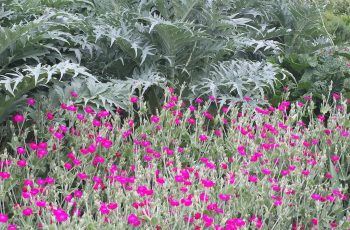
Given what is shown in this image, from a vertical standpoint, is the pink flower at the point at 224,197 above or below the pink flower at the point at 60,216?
below

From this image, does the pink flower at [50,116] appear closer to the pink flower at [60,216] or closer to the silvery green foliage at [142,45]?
the silvery green foliage at [142,45]

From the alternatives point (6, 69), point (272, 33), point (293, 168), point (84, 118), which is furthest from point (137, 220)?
point (272, 33)

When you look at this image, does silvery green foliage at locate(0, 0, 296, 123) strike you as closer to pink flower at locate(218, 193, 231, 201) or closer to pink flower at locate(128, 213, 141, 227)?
pink flower at locate(218, 193, 231, 201)

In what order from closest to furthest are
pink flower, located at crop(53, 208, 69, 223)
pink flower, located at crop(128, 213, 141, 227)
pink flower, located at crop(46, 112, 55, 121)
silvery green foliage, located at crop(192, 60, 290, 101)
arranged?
pink flower, located at crop(53, 208, 69, 223)
pink flower, located at crop(128, 213, 141, 227)
pink flower, located at crop(46, 112, 55, 121)
silvery green foliage, located at crop(192, 60, 290, 101)

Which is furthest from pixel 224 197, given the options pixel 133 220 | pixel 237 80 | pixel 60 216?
pixel 237 80

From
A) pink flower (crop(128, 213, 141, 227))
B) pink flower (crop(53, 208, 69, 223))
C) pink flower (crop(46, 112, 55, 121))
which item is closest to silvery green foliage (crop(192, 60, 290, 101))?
pink flower (crop(46, 112, 55, 121))

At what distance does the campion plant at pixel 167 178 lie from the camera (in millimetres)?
2357

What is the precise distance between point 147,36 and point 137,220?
218 cm

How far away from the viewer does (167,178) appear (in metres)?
2.78

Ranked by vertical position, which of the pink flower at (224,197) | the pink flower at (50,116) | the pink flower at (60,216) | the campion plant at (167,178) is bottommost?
the campion plant at (167,178)

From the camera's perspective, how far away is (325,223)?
8.80 feet

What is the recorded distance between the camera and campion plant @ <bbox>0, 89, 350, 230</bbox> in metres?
2.36

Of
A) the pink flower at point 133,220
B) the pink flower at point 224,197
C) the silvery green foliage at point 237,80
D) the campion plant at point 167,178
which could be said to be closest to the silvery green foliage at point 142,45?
the silvery green foliage at point 237,80

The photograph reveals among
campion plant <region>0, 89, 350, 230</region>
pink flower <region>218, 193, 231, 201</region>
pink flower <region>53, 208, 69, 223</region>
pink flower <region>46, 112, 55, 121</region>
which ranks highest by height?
pink flower <region>53, 208, 69, 223</region>
